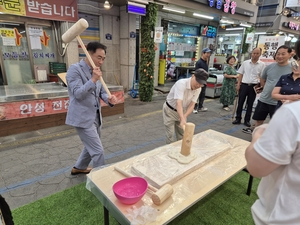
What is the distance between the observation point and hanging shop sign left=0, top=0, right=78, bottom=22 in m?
4.49

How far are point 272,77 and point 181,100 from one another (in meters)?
2.48

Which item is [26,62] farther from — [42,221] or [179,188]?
[179,188]

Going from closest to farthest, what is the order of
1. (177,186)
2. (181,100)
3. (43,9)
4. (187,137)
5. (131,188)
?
(131,188), (177,186), (187,137), (181,100), (43,9)

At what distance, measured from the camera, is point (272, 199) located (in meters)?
0.89

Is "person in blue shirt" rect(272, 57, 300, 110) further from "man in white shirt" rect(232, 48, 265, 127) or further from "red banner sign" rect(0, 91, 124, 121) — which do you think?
"red banner sign" rect(0, 91, 124, 121)

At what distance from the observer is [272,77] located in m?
3.83

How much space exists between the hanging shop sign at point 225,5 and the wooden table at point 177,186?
763 cm

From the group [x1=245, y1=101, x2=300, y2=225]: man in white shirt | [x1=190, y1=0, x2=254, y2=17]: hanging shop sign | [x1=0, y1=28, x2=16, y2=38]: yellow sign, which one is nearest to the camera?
[x1=245, y1=101, x2=300, y2=225]: man in white shirt

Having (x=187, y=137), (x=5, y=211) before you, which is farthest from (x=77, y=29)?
(x=5, y=211)

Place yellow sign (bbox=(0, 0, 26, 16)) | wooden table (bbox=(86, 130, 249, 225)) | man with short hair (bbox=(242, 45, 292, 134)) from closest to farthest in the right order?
wooden table (bbox=(86, 130, 249, 225)), man with short hair (bbox=(242, 45, 292, 134)), yellow sign (bbox=(0, 0, 26, 16))

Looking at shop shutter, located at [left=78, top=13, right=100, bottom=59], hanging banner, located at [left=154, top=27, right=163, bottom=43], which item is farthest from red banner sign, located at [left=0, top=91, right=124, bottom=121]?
hanging banner, located at [left=154, top=27, right=163, bottom=43]

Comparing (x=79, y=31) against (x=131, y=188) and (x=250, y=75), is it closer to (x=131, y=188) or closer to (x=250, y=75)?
(x=131, y=188)

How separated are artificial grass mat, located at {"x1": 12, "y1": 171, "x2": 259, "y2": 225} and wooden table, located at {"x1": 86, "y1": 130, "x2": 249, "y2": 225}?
0.64 meters

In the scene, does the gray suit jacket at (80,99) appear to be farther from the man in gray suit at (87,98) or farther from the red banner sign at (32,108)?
the red banner sign at (32,108)
